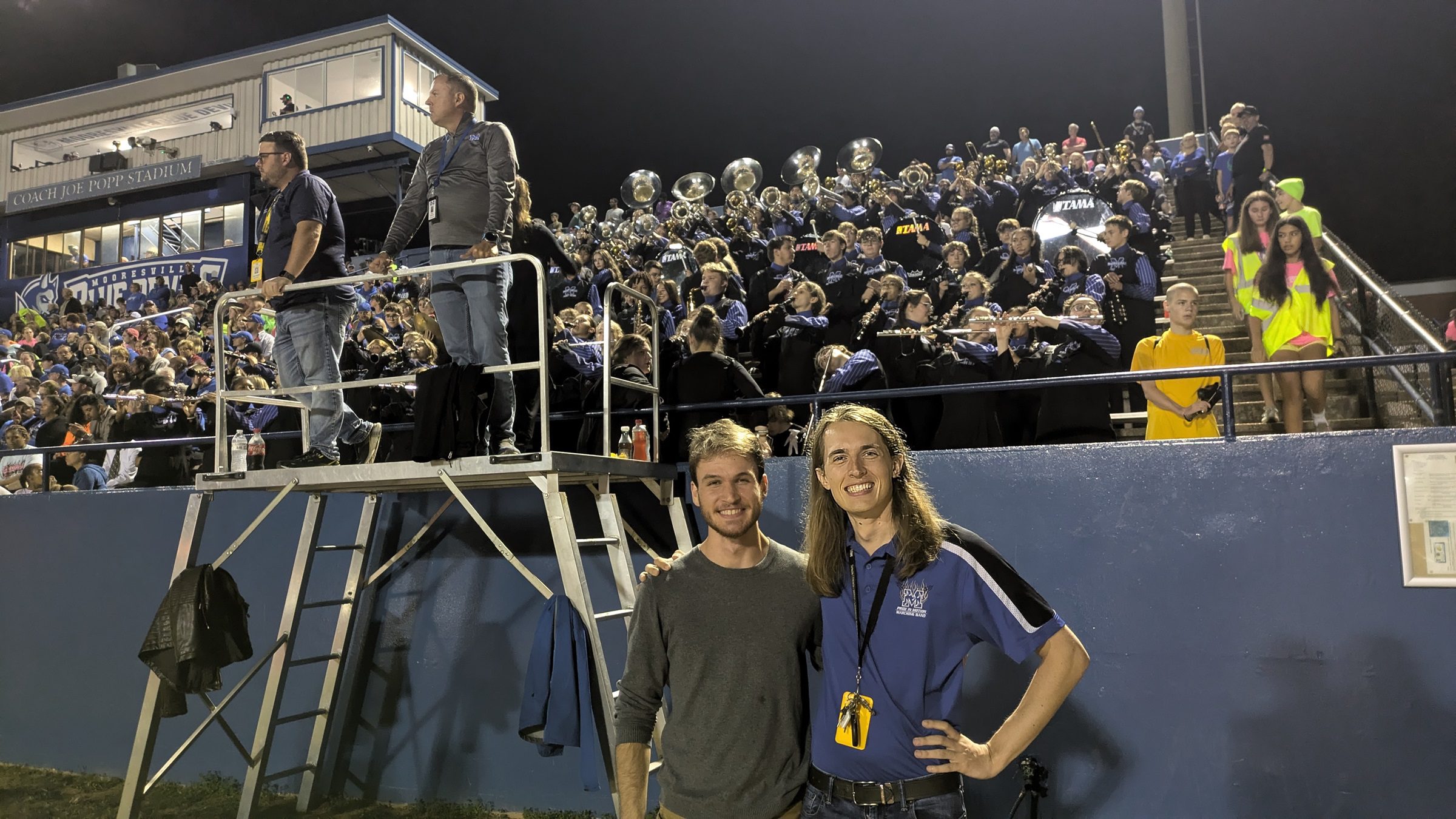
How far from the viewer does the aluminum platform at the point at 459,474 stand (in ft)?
14.1

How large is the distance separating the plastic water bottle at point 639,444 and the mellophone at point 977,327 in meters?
2.07

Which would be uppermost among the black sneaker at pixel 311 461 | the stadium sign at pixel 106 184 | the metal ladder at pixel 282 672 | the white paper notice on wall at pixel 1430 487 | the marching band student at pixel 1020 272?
the stadium sign at pixel 106 184

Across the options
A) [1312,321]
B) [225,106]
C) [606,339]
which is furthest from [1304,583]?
[225,106]

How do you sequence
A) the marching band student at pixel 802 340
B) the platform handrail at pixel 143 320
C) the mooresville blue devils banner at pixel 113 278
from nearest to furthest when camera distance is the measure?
the marching band student at pixel 802 340 < the platform handrail at pixel 143 320 < the mooresville blue devils banner at pixel 113 278

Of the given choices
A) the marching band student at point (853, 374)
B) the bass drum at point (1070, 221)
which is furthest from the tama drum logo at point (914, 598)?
the bass drum at point (1070, 221)

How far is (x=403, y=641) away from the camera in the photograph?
593 centimetres

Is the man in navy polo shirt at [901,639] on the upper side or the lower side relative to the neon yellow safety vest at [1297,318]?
lower

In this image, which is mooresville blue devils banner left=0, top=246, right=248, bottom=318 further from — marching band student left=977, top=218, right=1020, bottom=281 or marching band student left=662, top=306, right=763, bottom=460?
marching band student left=662, top=306, right=763, bottom=460

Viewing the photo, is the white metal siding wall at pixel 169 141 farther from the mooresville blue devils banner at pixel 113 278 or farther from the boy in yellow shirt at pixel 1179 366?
the boy in yellow shirt at pixel 1179 366

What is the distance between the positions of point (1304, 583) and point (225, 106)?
71.7 ft

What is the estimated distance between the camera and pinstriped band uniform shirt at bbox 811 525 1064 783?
2244 millimetres

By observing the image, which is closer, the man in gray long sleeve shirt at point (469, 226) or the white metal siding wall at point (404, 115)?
the man in gray long sleeve shirt at point (469, 226)

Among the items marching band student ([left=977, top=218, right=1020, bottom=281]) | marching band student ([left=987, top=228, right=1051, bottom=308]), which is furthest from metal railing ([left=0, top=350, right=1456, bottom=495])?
marching band student ([left=977, top=218, right=1020, bottom=281])

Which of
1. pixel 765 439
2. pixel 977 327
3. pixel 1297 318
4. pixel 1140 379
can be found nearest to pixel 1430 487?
pixel 1140 379
